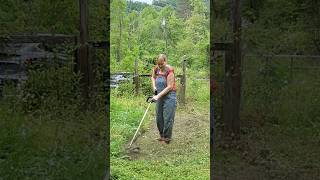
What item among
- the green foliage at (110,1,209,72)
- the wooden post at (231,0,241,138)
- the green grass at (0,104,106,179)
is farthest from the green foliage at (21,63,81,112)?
the green foliage at (110,1,209,72)

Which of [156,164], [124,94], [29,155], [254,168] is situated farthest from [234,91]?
[124,94]

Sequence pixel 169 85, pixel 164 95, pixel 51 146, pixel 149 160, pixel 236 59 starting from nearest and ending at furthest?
pixel 236 59 < pixel 51 146 < pixel 149 160 < pixel 169 85 < pixel 164 95

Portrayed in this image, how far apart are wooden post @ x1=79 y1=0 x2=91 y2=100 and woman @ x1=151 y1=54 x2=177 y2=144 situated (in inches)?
64.7

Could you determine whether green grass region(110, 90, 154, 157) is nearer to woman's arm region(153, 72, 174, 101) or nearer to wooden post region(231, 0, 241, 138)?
woman's arm region(153, 72, 174, 101)

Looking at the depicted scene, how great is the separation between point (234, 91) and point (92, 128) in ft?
5.69

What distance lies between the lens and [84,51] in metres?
5.60

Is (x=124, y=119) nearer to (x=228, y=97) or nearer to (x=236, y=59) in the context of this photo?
(x=228, y=97)

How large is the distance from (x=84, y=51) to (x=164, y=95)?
2059 mm

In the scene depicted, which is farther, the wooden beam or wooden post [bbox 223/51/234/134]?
the wooden beam

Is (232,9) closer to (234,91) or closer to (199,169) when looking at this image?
(234,91)

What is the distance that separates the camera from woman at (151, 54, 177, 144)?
725 cm

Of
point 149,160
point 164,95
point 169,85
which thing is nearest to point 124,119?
point 164,95

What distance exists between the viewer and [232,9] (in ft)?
17.7

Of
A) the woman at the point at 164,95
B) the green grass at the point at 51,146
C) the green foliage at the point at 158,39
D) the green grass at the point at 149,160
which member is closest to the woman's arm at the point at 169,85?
the woman at the point at 164,95
